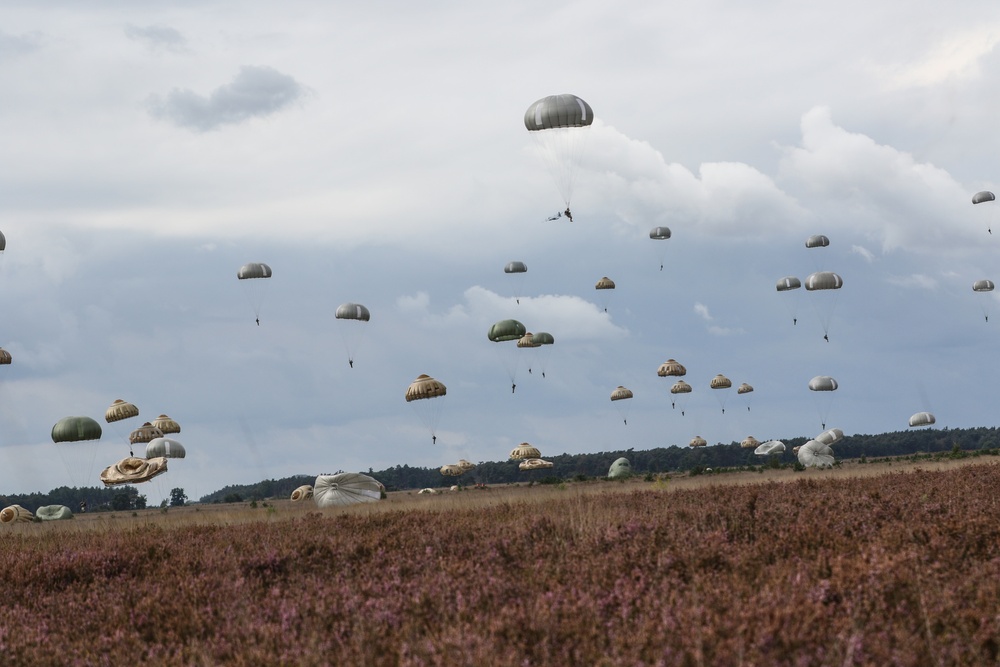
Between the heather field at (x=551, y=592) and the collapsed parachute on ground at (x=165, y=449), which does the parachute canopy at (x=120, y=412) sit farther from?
the heather field at (x=551, y=592)

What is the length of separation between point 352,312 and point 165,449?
54.1ft

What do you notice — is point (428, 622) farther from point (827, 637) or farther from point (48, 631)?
point (48, 631)

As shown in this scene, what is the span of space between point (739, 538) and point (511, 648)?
516cm

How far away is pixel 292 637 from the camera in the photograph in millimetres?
7094

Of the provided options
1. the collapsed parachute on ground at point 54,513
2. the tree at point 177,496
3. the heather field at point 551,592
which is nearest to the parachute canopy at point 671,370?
the collapsed parachute on ground at point 54,513

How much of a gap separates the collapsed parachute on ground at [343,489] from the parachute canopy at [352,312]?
828 inches

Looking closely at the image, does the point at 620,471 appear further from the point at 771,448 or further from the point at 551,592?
the point at 551,592

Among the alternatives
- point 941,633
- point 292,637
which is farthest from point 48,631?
point 941,633

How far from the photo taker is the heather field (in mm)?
6148

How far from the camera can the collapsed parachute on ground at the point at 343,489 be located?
33000 mm

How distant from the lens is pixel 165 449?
5984 centimetres

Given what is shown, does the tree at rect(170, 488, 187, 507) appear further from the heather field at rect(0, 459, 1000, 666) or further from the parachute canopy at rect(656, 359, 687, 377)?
the heather field at rect(0, 459, 1000, 666)

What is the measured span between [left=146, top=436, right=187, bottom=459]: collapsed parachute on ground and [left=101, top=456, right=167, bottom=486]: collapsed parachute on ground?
4.47 metres

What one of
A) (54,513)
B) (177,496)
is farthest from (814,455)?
(177,496)
